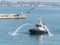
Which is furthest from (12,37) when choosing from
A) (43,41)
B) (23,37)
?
(43,41)

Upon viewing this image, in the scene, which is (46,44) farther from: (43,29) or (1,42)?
(43,29)

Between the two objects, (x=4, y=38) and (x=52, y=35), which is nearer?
(x=4, y=38)

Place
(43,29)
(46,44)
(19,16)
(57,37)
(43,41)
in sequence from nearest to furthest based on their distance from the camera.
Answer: (46,44) < (43,41) < (57,37) < (43,29) < (19,16)

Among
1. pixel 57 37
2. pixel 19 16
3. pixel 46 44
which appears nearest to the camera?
pixel 46 44

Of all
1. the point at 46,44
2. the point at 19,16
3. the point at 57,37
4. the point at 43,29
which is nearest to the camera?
the point at 46,44

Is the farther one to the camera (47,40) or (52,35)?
(52,35)

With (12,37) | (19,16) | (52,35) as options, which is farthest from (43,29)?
(19,16)

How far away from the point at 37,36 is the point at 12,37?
124 inches

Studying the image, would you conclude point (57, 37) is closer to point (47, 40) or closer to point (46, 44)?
point (47, 40)

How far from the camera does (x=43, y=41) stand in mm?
42375

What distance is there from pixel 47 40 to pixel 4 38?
460 centimetres

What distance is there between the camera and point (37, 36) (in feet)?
152

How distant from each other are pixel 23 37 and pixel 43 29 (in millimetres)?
4358

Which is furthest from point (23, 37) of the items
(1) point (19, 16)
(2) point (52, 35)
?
(1) point (19, 16)
